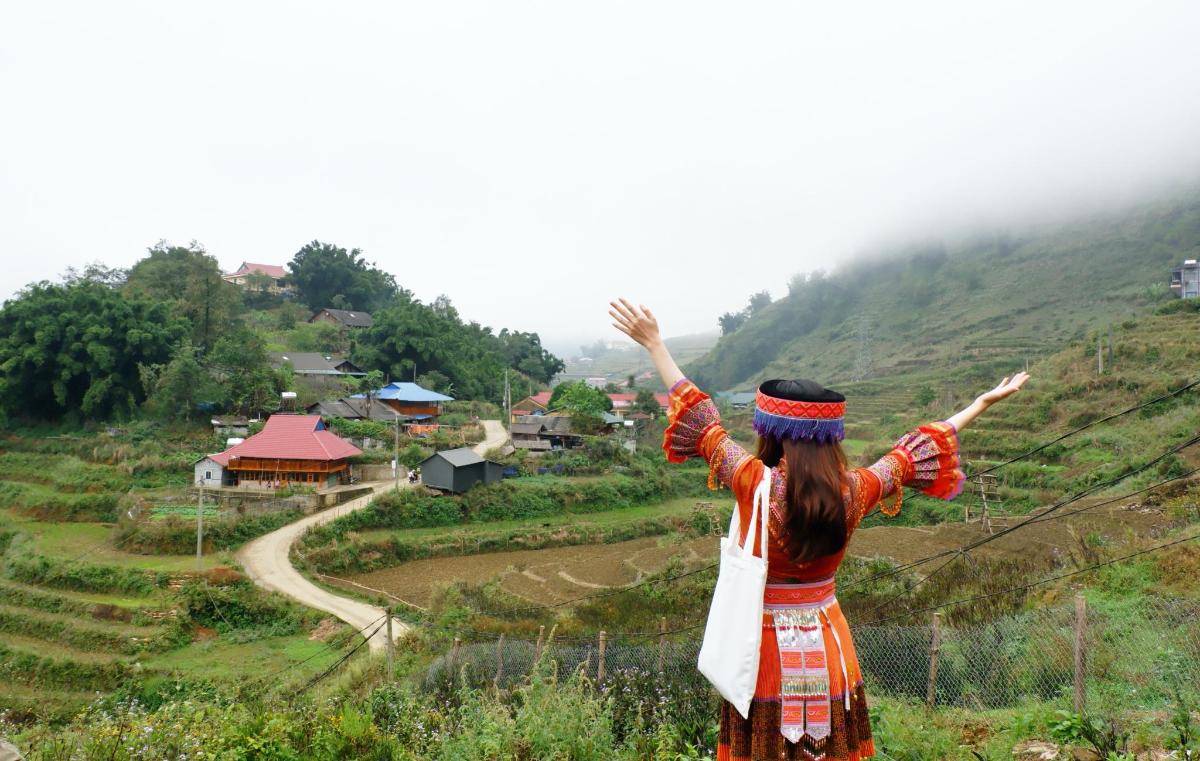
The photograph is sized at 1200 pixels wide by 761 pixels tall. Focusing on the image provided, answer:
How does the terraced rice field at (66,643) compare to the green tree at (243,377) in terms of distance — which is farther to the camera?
the green tree at (243,377)

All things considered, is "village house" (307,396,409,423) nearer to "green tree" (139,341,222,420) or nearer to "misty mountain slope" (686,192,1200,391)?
"green tree" (139,341,222,420)

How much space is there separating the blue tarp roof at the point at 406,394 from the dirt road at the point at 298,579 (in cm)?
1297

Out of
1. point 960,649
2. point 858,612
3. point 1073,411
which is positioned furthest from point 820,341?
point 960,649

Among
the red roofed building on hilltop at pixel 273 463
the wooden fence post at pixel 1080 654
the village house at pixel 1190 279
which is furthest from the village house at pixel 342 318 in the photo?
the village house at pixel 1190 279

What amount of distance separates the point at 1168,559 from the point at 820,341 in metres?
69.2

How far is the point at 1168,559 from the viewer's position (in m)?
9.05

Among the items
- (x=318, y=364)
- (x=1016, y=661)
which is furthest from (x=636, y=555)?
(x=318, y=364)

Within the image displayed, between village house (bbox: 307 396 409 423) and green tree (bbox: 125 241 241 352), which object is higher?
green tree (bbox: 125 241 241 352)

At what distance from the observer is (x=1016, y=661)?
5730 millimetres

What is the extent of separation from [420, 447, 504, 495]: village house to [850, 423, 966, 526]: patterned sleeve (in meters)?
22.7

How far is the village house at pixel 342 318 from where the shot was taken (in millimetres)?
47688

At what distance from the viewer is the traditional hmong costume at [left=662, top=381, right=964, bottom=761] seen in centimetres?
182

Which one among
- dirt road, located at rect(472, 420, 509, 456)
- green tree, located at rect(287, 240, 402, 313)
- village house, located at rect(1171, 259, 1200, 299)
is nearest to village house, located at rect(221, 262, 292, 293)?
green tree, located at rect(287, 240, 402, 313)

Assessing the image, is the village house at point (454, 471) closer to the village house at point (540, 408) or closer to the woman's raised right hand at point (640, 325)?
the village house at point (540, 408)
